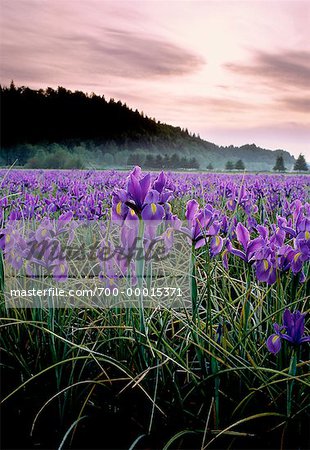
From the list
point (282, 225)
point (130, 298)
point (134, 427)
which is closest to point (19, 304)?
point (130, 298)

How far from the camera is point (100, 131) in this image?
383cm

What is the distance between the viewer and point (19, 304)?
6.79 feet

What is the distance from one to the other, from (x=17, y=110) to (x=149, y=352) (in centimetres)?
182

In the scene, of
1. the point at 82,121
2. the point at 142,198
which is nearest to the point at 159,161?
the point at 82,121

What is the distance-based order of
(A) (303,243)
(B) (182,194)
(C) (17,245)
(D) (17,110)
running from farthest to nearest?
1. (B) (182,194)
2. (D) (17,110)
3. (C) (17,245)
4. (A) (303,243)

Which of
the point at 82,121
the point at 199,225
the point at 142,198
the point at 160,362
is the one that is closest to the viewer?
the point at 142,198

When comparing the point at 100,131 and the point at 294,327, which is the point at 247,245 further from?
the point at 100,131

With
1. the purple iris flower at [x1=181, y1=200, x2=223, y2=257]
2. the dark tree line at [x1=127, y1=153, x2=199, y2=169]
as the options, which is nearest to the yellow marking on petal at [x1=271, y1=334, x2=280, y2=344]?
the purple iris flower at [x1=181, y1=200, x2=223, y2=257]

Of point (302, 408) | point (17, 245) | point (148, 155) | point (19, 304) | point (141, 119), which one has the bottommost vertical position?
point (302, 408)

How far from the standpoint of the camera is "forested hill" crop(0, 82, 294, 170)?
11.1 feet

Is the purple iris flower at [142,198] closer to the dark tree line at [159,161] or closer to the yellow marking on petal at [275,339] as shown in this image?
the yellow marking on petal at [275,339]

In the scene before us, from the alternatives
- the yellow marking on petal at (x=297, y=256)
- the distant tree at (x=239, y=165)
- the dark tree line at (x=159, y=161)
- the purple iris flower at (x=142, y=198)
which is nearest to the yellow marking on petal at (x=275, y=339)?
the yellow marking on petal at (x=297, y=256)

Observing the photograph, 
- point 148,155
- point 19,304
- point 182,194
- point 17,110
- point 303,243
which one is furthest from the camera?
point 182,194

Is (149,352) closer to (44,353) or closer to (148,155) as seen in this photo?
(44,353)
